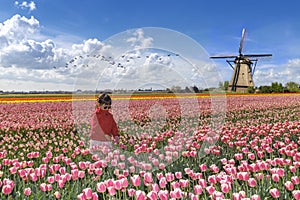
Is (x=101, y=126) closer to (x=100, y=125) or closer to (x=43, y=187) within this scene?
(x=100, y=125)

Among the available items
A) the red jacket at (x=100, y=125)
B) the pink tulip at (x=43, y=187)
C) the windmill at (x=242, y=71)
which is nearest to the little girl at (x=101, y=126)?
the red jacket at (x=100, y=125)

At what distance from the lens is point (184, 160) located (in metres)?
4.83

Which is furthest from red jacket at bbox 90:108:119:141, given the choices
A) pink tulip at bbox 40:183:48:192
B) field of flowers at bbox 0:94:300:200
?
pink tulip at bbox 40:183:48:192

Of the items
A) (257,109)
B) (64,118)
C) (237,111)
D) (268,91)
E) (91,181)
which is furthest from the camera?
(268,91)

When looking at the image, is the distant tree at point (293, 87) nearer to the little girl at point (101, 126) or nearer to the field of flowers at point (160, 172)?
the field of flowers at point (160, 172)

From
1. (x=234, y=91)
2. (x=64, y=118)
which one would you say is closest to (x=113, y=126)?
(x=64, y=118)

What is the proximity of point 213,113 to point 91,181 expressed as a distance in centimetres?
965

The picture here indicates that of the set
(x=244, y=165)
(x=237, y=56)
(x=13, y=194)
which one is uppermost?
(x=237, y=56)

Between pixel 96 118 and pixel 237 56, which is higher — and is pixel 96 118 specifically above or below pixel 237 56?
below


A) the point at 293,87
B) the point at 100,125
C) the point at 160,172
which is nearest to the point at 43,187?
the point at 160,172

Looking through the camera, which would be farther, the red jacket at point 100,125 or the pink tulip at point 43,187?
the red jacket at point 100,125

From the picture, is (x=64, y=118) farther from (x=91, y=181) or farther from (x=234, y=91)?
(x=234, y=91)

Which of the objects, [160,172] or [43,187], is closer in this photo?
[43,187]

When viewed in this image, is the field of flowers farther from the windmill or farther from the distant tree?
the distant tree
